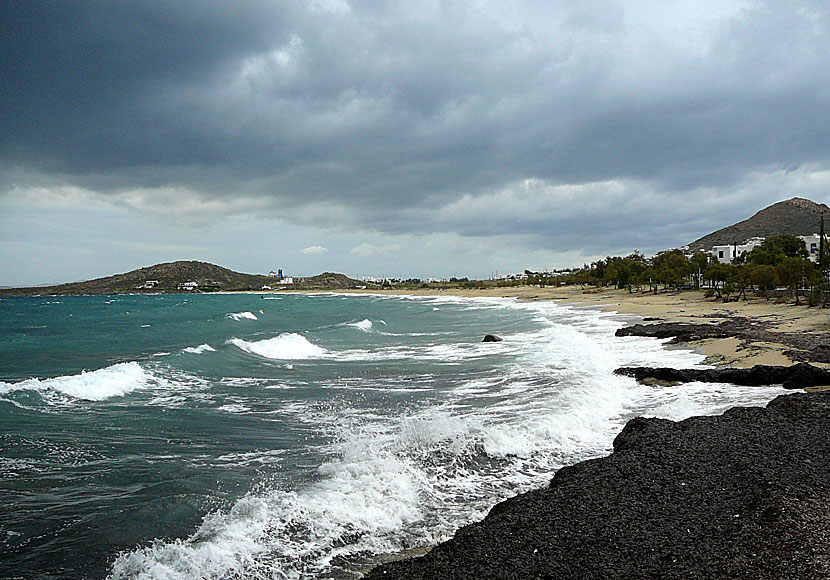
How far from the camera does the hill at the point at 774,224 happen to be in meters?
142

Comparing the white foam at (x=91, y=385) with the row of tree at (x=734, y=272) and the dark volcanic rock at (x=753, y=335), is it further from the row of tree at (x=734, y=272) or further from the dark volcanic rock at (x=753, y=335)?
the row of tree at (x=734, y=272)

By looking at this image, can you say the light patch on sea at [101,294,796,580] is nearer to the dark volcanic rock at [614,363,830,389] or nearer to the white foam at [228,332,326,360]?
the dark volcanic rock at [614,363,830,389]

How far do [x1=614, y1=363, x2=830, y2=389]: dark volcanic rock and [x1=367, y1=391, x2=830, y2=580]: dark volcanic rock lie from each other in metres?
5.14

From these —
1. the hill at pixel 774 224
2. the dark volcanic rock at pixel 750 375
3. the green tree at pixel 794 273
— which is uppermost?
the hill at pixel 774 224

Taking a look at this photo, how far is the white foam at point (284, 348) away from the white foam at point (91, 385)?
7722 millimetres

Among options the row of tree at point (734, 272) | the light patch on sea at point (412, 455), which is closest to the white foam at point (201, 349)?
the light patch on sea at point (412, 455)

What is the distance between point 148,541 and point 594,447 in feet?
23.6

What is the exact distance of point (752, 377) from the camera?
13.9m

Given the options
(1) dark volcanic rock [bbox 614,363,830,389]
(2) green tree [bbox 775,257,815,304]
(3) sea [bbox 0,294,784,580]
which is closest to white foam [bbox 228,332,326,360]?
(3) sea [bbox 0,294,784,580]

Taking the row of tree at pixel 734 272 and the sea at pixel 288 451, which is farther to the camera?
the row of tree at pixel 734 272

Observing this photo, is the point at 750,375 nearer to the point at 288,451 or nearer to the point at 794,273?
the point at 288,451

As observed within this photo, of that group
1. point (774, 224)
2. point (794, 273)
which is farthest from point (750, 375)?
point (774, 224)

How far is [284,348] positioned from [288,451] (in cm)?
1898

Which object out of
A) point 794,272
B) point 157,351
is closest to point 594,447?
point 157,351
